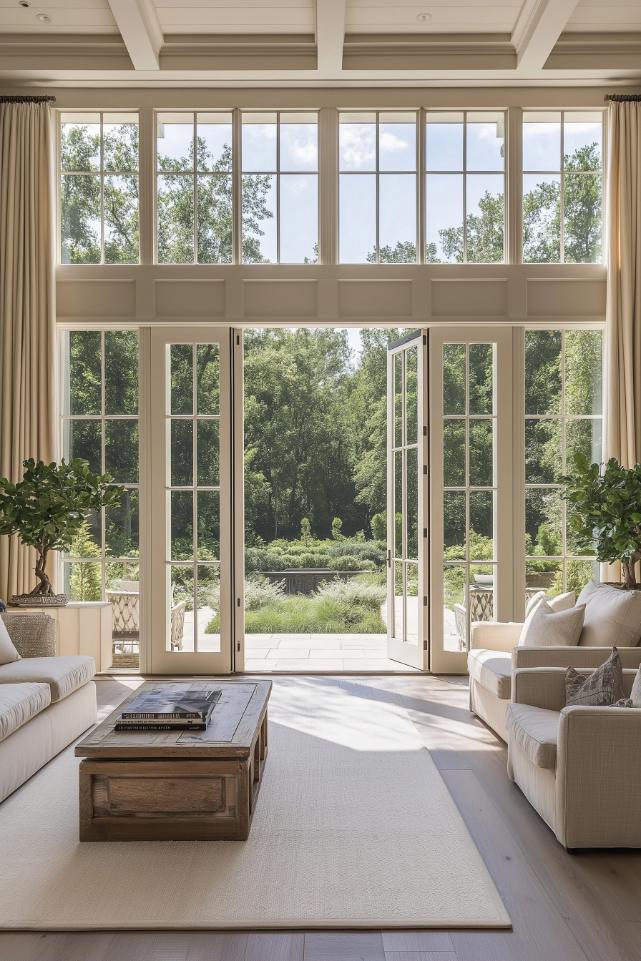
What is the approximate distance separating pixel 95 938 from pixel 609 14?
6.37 m

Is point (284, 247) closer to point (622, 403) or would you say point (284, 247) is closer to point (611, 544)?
point (622, 403)

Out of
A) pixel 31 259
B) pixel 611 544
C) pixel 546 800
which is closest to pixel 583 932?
pixel 546 800

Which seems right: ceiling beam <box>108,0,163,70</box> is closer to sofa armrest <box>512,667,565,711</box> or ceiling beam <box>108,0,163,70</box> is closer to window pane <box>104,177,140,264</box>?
window pane <box>104,177,140,264</box>

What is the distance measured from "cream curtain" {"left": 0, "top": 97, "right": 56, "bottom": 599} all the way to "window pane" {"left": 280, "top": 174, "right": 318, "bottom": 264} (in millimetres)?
1850

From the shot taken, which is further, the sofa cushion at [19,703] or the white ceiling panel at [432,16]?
the white ceiling panel at [432,16]

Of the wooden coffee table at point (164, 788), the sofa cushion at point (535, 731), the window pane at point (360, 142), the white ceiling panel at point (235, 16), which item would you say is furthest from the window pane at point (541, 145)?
the wooden coffee table at point (164, 788)

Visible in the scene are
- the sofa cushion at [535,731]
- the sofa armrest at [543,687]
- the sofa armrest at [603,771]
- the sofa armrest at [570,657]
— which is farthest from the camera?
the sofa armrest at [570,657]

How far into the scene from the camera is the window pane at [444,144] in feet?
20.5

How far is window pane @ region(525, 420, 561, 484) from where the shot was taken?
6.25 metres

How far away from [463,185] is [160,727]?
4.88 m

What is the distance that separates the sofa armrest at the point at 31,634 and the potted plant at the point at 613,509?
11.2 ft

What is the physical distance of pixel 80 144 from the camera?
20.6ft

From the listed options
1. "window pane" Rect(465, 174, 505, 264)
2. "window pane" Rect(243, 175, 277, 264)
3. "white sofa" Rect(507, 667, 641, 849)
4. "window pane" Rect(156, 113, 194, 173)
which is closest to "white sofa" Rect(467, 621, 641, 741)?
"white sofa" Rect(507, 667, 641, 849)

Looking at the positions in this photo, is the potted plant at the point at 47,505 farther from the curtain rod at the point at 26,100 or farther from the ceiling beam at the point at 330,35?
the ceiling beam at the point at 330,35
